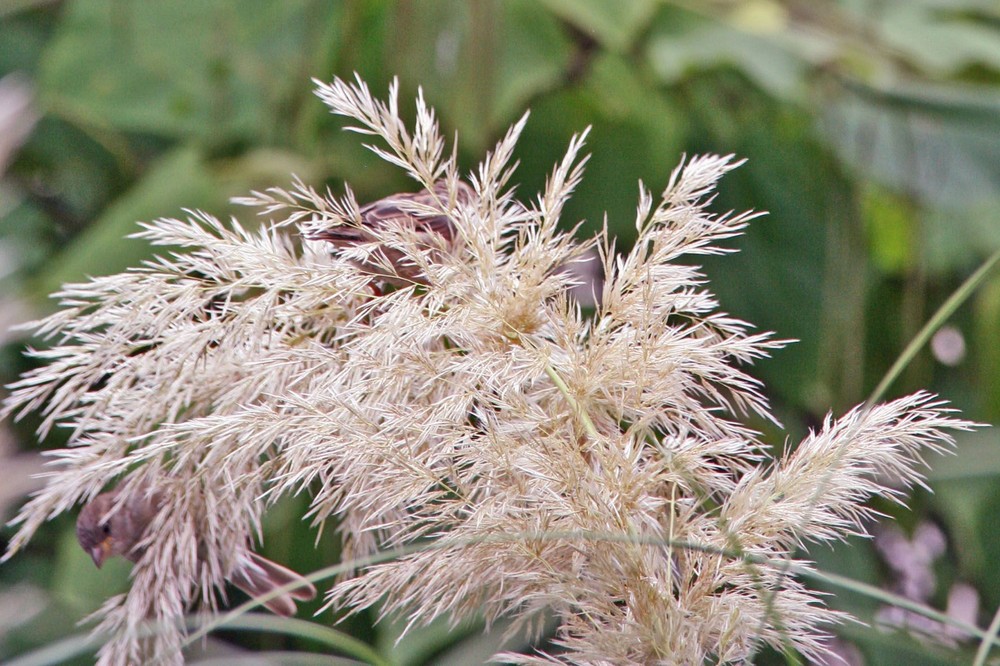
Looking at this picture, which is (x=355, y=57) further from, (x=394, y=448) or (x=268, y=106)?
(x=394, y=448)

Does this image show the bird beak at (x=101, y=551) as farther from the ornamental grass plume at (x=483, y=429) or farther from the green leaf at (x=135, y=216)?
the green leaf at (x=135, y=216)

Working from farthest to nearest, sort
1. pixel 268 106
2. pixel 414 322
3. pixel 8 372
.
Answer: pixel 268 106, pixel 8 372, pixel 414 322

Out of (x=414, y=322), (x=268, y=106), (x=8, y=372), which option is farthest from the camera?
(x=268, y=106)

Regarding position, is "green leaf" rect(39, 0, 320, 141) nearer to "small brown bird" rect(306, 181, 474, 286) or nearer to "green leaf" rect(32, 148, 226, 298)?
"green leaf" rect(32, 148, 226, 298)

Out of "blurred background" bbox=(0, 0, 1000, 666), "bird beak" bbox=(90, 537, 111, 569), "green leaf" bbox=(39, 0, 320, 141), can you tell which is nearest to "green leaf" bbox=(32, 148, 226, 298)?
"blurred background" bbox=(0, 0, 1000, 666)

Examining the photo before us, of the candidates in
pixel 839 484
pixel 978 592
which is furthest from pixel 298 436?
pixel 978 592

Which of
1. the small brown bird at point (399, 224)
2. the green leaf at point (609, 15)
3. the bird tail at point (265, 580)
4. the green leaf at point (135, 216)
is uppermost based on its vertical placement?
the green leaf at point (609, 15)

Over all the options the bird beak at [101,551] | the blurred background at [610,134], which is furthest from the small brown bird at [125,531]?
the blurred background at [610,134]
